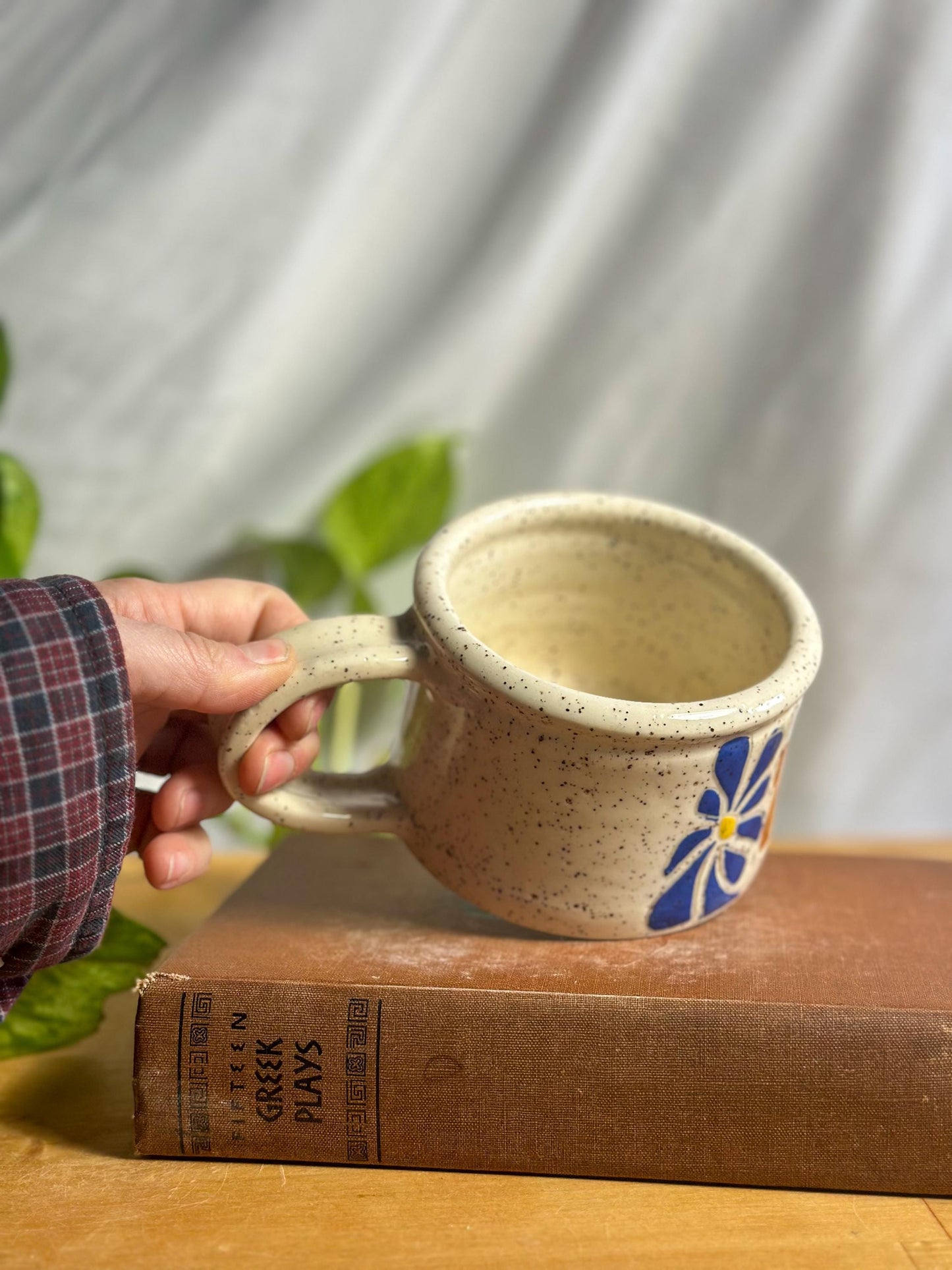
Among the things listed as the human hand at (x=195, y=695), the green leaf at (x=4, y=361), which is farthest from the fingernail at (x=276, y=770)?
the green leaf at (x=4, y=361)

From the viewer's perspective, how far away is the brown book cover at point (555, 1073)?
49cm

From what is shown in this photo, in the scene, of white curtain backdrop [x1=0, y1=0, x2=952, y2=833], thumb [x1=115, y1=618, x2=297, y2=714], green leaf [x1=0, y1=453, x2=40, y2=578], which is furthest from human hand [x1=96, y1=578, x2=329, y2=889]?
white curtain backdrop [x1=0, y1=0, x2=952, y2=833]

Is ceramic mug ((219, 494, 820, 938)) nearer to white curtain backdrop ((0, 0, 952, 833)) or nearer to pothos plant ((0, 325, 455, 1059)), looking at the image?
pothos plant ((0, 325, 455, 1059))

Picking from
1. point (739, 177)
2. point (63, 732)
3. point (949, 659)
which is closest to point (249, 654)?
point (63, 732)

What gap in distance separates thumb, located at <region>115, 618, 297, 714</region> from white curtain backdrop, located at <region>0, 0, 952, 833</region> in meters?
0.44

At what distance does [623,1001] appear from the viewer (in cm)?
50

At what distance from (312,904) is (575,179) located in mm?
572

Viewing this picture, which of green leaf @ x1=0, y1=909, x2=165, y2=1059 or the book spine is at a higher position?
the book spine

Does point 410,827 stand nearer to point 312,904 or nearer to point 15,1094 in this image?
point 312,904

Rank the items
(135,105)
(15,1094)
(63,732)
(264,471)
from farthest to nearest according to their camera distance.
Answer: (264,471) < (135,105) < (15,1094) < (63,732)

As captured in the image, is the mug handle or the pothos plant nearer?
the mug handle

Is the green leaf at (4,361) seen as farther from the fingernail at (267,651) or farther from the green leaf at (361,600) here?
the fingernail at (267,651)

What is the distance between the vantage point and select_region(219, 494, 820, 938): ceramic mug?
0.50 meters

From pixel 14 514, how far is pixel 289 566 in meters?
0.23
